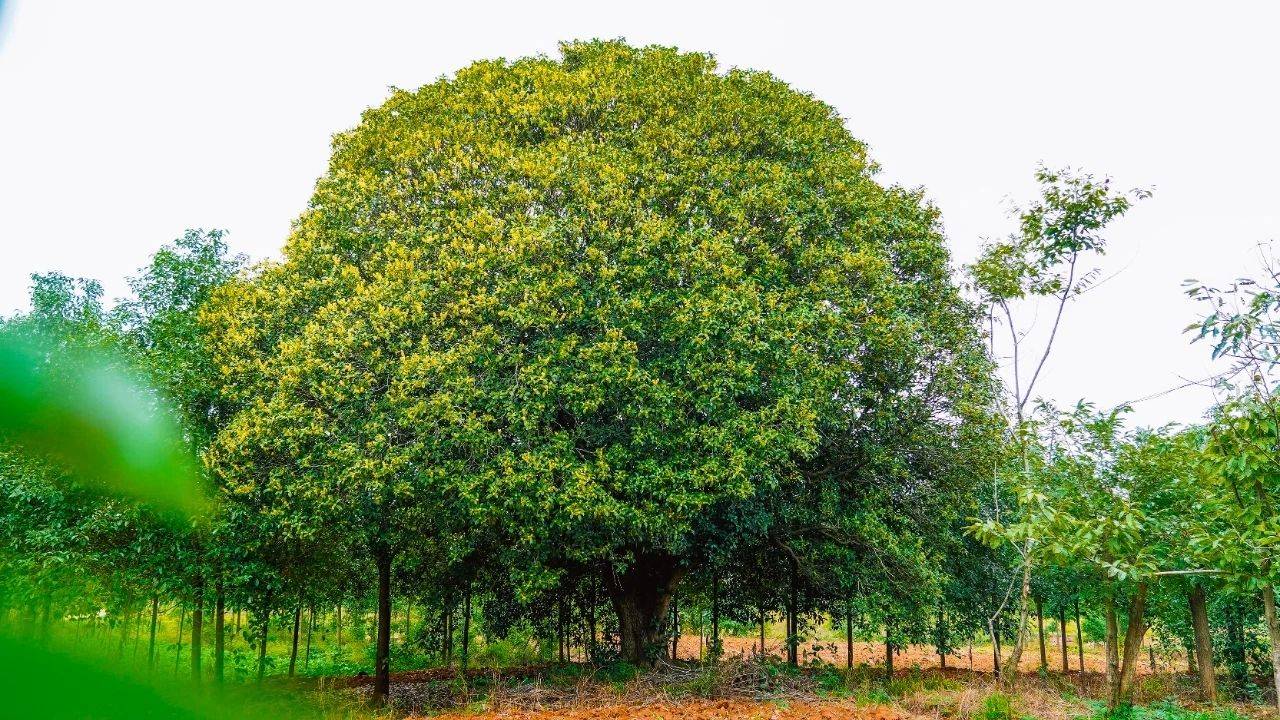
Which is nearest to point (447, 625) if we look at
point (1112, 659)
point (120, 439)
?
point (120, 439)

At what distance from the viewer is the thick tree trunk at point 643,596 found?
638 inches

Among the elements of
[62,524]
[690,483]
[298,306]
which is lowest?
[62,524]

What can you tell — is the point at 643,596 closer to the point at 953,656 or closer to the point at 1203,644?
the point at 1203,644

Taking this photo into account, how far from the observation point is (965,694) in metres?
11.9

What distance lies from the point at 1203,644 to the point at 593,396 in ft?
58.9

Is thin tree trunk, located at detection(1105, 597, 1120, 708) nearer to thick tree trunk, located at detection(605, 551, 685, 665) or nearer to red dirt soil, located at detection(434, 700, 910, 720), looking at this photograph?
red dirt soil, located at detection(434, 700, 910, 720)

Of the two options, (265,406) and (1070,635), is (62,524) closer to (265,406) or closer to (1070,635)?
(265,406)

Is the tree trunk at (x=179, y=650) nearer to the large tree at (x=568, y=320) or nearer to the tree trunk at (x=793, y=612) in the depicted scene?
the large tree at (x=568, y=320)

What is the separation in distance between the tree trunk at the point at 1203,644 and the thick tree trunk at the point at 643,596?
13.0 metres

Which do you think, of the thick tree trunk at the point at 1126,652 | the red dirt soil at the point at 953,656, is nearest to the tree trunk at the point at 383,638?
the thick tree trunk at the point at 1126,652

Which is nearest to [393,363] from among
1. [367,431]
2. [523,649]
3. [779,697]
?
[367,431]

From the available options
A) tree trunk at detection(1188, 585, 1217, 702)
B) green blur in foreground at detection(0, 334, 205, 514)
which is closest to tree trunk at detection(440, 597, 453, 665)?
green blur in foreground at detection(0, 334, 205, 514)

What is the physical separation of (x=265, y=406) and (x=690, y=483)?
22.7 ft

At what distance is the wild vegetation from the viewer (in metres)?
11.5
